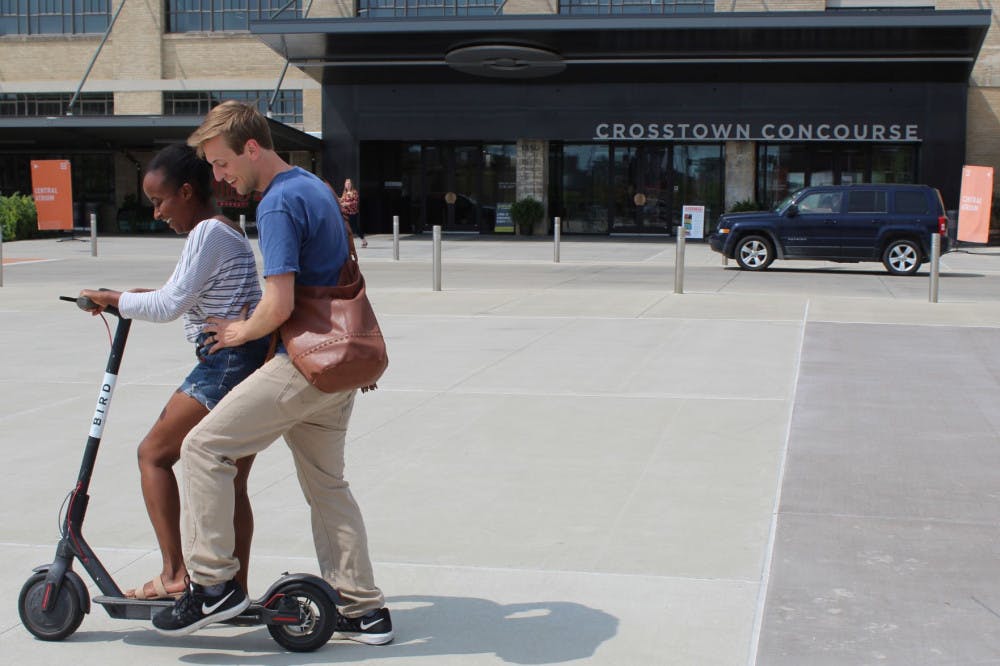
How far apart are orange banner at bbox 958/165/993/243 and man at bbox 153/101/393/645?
2366cm

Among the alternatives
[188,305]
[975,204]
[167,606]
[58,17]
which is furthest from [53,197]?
[167,606]

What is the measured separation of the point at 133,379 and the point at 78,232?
3063cm

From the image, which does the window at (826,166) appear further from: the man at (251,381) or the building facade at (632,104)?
the man at (251,381)

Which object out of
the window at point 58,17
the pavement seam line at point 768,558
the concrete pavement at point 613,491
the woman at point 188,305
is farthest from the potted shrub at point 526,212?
the woman at point 188,305

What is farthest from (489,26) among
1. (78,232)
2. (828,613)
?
(828,613)

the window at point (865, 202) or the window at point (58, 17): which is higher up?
the window at point (58, 17)

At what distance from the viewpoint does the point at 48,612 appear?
4152mm

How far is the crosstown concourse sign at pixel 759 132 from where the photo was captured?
35125 millimetres

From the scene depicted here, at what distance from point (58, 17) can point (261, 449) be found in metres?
42.4

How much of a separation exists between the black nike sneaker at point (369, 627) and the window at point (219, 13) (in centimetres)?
3783

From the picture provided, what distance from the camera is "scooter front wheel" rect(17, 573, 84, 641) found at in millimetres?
4156

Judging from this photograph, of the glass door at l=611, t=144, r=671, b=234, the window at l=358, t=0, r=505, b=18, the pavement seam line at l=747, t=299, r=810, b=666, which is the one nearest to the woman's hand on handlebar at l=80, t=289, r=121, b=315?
the pavement seam line at l=747, t=299, r=810, b=666

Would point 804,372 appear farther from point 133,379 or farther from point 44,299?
point 44,299

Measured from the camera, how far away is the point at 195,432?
388cm
